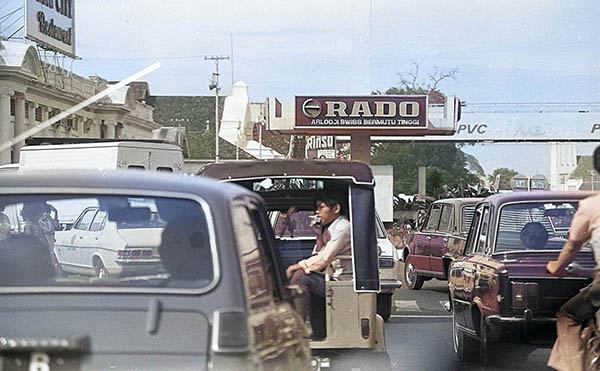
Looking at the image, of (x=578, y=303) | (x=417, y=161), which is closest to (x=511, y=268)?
(x=578, y=303)

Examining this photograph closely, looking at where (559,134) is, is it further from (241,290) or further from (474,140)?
(241,290)

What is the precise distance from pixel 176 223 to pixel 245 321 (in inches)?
22.0

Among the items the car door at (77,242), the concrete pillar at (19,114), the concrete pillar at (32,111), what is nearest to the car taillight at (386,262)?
the car door at (77,242)

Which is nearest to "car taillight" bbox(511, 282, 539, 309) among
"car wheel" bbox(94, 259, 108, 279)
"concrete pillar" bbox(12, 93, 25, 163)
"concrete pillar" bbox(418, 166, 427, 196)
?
"car wheel" bbox(94, 259, 108, 279)

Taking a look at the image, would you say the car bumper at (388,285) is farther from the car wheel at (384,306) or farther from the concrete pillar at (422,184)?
the concrete pillar at (422,184)

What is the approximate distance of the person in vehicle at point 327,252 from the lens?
8.48m

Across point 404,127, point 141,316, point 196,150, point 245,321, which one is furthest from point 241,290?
point 196,150

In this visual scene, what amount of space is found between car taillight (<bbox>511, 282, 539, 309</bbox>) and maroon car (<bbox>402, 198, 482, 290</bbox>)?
22.9ft

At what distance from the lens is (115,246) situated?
5.32 m

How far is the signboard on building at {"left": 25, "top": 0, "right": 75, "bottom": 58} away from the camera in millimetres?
38281

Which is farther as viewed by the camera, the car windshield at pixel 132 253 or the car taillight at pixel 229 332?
the car windshield at pixel 132 253

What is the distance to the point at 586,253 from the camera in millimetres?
9609

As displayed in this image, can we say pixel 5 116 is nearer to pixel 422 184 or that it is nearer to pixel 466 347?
pixel 466 347

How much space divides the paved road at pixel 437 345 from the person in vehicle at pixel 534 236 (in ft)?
2.76
